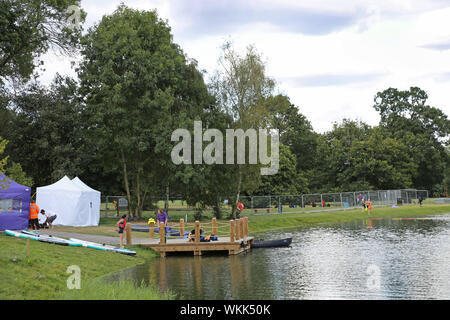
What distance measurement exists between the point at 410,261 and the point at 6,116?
42.2m

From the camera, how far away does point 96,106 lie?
4566 centimetres

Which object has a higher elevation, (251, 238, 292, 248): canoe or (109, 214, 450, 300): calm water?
(251, 238, 292, 248): canoe

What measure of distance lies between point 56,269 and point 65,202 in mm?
21465

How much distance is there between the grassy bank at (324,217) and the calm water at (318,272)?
14.8 m

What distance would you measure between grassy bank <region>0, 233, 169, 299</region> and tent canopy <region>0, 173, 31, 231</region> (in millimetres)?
2306

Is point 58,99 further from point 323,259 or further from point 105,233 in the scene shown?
→ point 323,259

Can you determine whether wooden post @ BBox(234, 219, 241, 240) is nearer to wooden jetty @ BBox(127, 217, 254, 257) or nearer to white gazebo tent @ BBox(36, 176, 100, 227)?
wooden jetty @ BBox(127, 217, 254, 257)

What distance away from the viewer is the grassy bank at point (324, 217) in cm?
4984

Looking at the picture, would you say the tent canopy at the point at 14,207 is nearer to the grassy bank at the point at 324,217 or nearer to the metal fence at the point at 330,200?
the grassy bank at the point at 324,217

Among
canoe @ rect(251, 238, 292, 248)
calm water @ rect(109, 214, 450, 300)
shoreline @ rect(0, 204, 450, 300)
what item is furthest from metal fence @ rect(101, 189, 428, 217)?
calm water @ rect(109, 214, 450, 300)

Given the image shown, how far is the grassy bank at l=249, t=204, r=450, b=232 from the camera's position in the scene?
49844 millimetres
